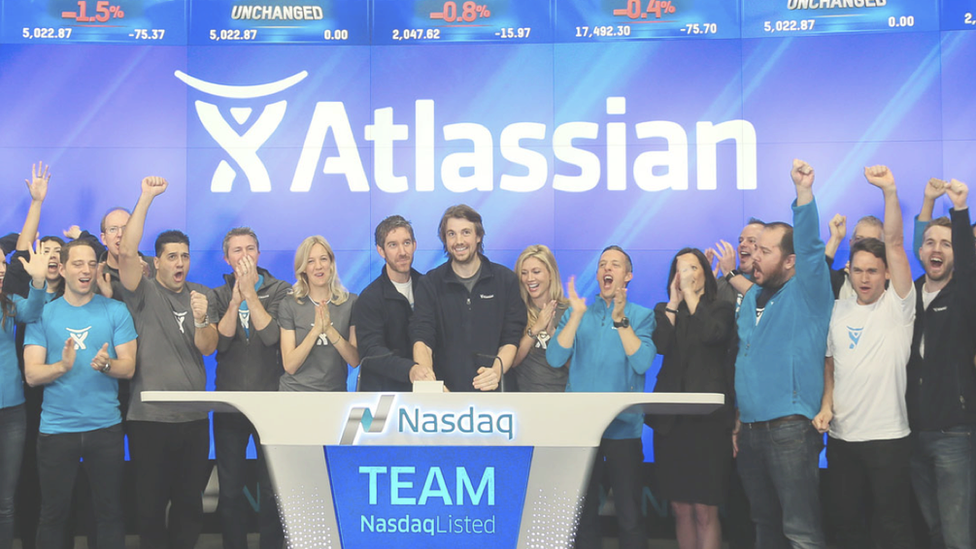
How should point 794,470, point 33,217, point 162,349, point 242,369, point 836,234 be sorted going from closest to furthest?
point 794,470 < point 162,349 < point 242,369 < point 836,234 < point 33,217

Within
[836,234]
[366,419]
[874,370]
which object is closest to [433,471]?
[366,419]

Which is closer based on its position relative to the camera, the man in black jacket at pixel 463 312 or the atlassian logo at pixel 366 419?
the atlassian logo at pixel 366 419

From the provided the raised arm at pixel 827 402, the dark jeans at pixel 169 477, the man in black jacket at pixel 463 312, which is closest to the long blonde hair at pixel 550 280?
the man in black jacket at pixel 463 312

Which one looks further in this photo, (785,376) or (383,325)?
(383,325)

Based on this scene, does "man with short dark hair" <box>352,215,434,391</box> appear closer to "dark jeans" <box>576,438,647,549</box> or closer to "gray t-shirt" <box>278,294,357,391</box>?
"gray t-shirt" <box>278,294,357,391</box>

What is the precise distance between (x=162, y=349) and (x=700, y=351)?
250 centimetres

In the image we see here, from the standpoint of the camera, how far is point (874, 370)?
3641 mm

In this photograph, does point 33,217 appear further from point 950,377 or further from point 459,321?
point 950,377

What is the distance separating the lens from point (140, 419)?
4.13m

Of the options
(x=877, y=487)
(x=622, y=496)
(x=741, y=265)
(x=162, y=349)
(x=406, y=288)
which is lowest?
(x=622, y=496)

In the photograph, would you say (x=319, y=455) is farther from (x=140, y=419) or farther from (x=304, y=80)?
(x=304, y=80)

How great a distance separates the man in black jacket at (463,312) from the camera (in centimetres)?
391

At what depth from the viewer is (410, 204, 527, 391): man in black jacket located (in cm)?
391

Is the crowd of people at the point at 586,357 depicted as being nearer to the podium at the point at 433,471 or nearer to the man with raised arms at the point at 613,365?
the man with raised arms at the point at 613,365
